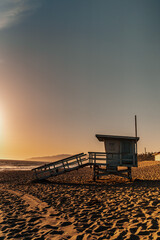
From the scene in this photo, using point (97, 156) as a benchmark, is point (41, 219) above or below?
below

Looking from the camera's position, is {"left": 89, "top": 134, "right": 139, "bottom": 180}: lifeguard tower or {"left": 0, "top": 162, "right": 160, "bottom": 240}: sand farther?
{"left": 89, "top": 134, "right": 139, "bottom": 180}: lifeguard tower

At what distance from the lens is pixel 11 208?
10789mm

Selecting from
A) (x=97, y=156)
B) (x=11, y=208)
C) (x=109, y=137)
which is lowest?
(x=11, y=208)

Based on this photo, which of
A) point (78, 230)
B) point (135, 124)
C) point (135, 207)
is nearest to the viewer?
point (78, 230)

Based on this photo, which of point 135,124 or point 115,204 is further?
point 135,124

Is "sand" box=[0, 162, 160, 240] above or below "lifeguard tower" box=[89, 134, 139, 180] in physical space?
below

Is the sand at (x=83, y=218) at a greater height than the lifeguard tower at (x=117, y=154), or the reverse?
the lifeguard tower at (x=117, y=154)

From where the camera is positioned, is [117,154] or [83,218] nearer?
[83,218]

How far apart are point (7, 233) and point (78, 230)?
257cm

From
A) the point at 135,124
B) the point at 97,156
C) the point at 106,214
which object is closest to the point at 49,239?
the point at 106,214

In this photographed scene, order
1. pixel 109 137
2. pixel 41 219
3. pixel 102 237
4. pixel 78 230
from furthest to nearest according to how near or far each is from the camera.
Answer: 1. pixel 109 137
2. pixel 41 219
3. pixel 78 230
4. pixel 102 237

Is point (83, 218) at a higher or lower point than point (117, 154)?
lower

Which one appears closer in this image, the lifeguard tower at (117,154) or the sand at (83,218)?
the sand at (83,218)

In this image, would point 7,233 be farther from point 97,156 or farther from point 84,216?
point 97,156
